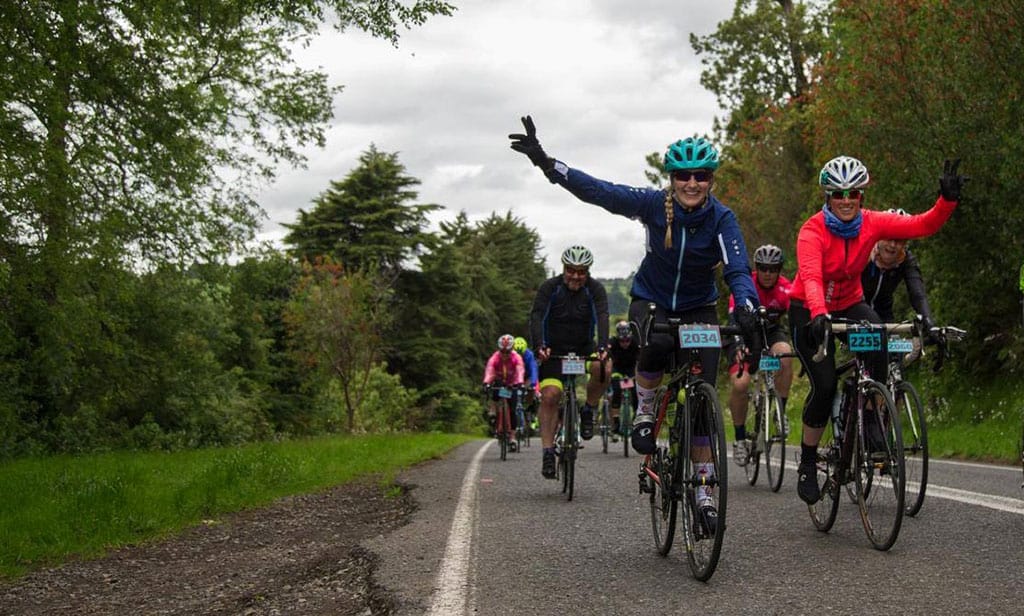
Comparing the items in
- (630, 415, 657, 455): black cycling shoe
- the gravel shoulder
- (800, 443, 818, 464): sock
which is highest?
(630, 415, 657, 455): black cycling shoe

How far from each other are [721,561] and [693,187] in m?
1.98

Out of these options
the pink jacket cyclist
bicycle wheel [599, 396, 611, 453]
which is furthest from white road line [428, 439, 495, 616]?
the pink jacket cyclist

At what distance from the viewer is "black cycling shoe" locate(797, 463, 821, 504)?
6.16 meters

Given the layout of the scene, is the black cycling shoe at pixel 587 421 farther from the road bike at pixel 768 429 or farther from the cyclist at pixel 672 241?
the cyclist at pixel 672 241

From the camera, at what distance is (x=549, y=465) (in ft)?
31.3

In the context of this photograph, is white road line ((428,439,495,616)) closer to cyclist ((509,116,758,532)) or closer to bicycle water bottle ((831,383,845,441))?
cyclist ((509,116,758,532))

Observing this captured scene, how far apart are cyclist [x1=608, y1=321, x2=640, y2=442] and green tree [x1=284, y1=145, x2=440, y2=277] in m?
34.2

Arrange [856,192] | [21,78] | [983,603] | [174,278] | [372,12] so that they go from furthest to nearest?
1. [174,278]
2. [372,12]
3. [21,78]
4. [856,192]
5. [983,603]

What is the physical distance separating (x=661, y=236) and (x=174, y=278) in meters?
15.6

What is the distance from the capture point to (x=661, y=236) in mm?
5754

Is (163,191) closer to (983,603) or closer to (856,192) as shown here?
(856,192)

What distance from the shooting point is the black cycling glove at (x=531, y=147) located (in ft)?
19.2

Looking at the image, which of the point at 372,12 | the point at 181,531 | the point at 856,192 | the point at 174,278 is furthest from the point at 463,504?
the point at 174,278

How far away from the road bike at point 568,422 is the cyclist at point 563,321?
0.29ft
